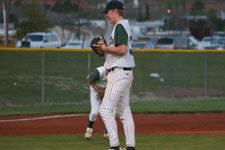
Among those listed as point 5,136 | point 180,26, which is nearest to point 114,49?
point 5,136

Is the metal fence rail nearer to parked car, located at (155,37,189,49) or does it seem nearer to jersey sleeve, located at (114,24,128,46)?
jersey sleeve, located at (114,24,128,46)

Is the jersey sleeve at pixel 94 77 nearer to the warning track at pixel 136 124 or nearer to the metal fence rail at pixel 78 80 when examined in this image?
the warning track at pixel 136 124

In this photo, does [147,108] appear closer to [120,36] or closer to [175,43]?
[120,36]

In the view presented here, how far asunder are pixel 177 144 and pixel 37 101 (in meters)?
9.79

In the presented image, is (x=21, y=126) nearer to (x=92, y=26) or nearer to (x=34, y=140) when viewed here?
(x=34, y=140)

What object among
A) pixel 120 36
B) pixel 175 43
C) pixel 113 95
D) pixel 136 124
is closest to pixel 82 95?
pixel 136 124

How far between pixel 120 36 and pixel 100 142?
2807 mm

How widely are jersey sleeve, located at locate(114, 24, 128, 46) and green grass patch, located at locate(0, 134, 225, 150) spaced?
1.90 m

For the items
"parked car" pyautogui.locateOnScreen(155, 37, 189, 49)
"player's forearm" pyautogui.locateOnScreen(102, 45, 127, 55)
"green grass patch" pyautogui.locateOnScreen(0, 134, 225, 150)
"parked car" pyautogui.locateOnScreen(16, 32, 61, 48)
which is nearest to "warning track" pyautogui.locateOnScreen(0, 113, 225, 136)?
"green grass patch" pyautogui.locateOnScreen(0, 134, 225, 150)

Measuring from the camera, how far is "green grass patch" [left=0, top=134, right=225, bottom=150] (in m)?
7.68

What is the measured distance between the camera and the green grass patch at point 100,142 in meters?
7.68

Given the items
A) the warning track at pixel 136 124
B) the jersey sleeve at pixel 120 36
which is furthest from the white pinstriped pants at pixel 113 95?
the warning track at pixel 136 124

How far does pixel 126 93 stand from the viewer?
665cm

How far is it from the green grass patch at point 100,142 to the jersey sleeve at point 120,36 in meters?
1.90
